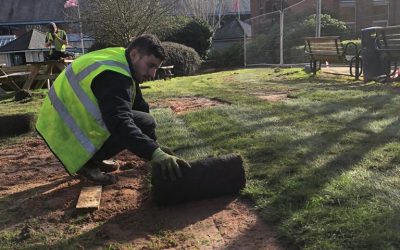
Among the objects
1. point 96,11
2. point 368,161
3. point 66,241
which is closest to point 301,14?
point 96,11

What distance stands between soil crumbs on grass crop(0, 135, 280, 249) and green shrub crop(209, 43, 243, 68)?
20.5m

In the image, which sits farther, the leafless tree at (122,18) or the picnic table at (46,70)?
the leafless tree at (122,18)

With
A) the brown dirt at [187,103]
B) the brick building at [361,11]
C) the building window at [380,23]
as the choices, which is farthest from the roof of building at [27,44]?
the brown dirt at [187,103]

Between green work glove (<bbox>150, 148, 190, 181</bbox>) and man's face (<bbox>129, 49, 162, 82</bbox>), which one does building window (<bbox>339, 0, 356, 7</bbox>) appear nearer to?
man's face (<bbox>129, 49, 162, 82</bbox>)

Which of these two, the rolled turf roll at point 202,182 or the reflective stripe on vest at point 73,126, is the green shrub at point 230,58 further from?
the rolled turf roll at point 202,182

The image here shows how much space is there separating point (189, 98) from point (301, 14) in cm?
1506

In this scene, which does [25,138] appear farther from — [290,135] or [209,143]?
[290,135]

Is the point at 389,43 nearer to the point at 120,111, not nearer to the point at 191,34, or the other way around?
the point at 120,111

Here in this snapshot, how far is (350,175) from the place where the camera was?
12.3 feet

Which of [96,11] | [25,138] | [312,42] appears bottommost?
[25,138]

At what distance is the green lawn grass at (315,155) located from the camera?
286 centimetres

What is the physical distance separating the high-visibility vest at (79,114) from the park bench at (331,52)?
8496mm

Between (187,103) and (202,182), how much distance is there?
5.26 m

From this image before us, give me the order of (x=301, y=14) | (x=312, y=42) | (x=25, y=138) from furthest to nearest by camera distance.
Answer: (x=301, y=14) → (x=312, y=42) → (x=25, y=138)
